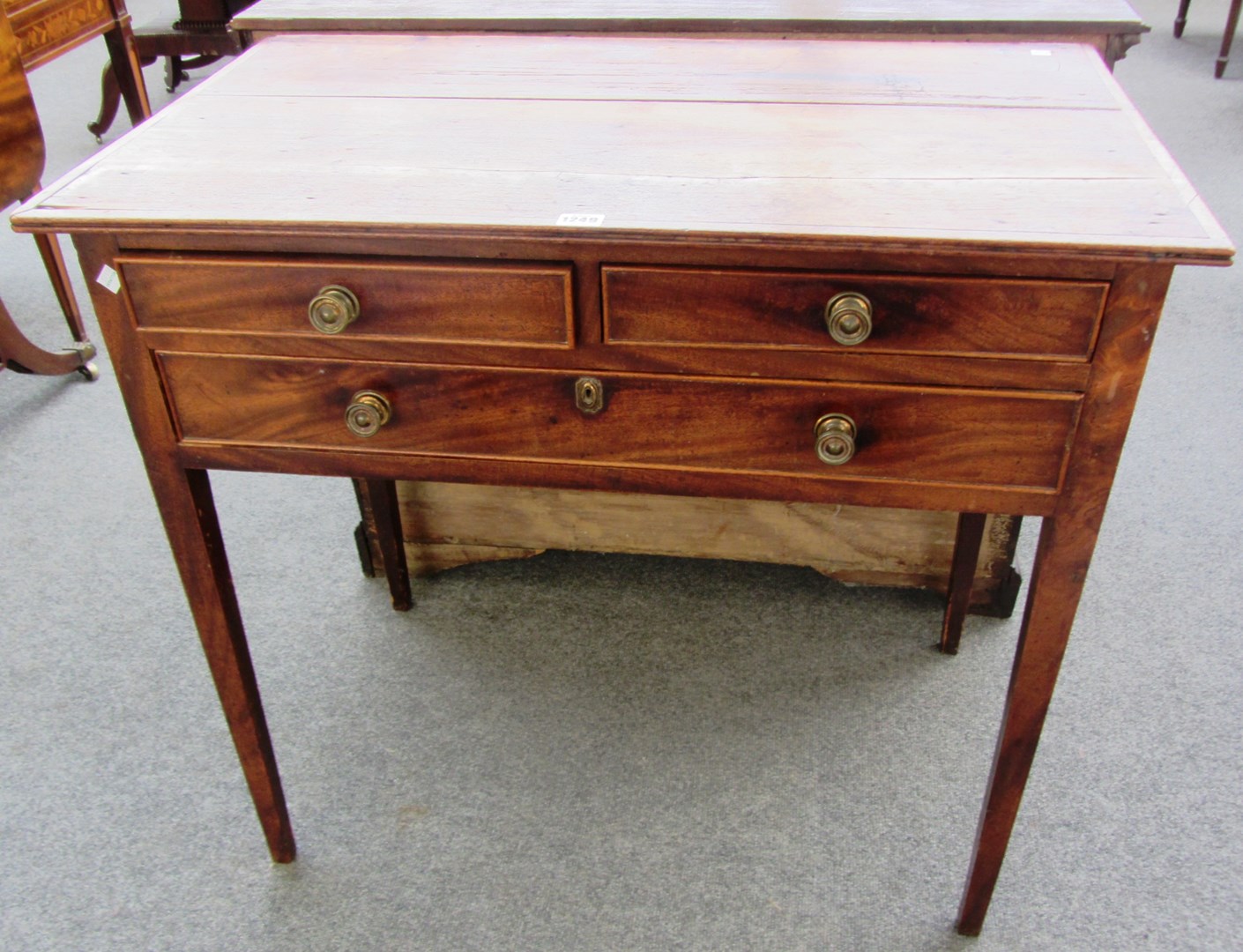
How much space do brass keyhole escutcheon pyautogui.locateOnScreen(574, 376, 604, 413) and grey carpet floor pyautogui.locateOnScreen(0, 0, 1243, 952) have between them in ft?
2.32

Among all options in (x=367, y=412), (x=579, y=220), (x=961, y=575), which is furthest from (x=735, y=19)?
(x=961, y=575)

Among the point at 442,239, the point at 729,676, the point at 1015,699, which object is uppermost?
the point at 442,239

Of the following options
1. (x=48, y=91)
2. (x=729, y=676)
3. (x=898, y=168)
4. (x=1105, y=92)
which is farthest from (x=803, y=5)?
(x=48, y=91)

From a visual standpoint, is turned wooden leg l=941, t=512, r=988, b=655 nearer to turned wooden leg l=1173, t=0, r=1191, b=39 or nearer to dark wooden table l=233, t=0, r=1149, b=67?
dark wooden table l=233, t=0, r=1149, b=67

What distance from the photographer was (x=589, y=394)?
107 cm

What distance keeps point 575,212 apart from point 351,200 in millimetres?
217

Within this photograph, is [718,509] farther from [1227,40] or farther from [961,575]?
[1227,40]

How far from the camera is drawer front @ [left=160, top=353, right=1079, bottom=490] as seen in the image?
1034 mm

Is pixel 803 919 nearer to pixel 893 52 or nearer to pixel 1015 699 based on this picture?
pixel 1015 699

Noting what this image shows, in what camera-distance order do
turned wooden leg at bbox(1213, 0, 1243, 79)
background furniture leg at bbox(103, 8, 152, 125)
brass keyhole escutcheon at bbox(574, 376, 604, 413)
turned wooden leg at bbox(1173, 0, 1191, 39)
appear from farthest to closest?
1. turned wooden leg at bbox(1173, 0, 1191, 39)
2. turned wooden leg at bbox(1213, 0, 1243, 79)
3. background furniture leg at bbox(103, 8, 152, 125)
4. brass keyhole escutcheon at bbox(574, 376, 604, 413)


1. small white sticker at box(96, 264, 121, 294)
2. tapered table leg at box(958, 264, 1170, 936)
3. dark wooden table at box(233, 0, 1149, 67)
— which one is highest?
dark wooden table at box(233, 0, 1149, 67)

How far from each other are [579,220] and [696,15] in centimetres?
67

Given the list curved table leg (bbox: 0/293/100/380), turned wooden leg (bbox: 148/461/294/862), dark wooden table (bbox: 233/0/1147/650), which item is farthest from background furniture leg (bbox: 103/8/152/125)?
turned wooden leg (bbox: 148/461/294/862)

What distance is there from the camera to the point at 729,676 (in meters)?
1.75
